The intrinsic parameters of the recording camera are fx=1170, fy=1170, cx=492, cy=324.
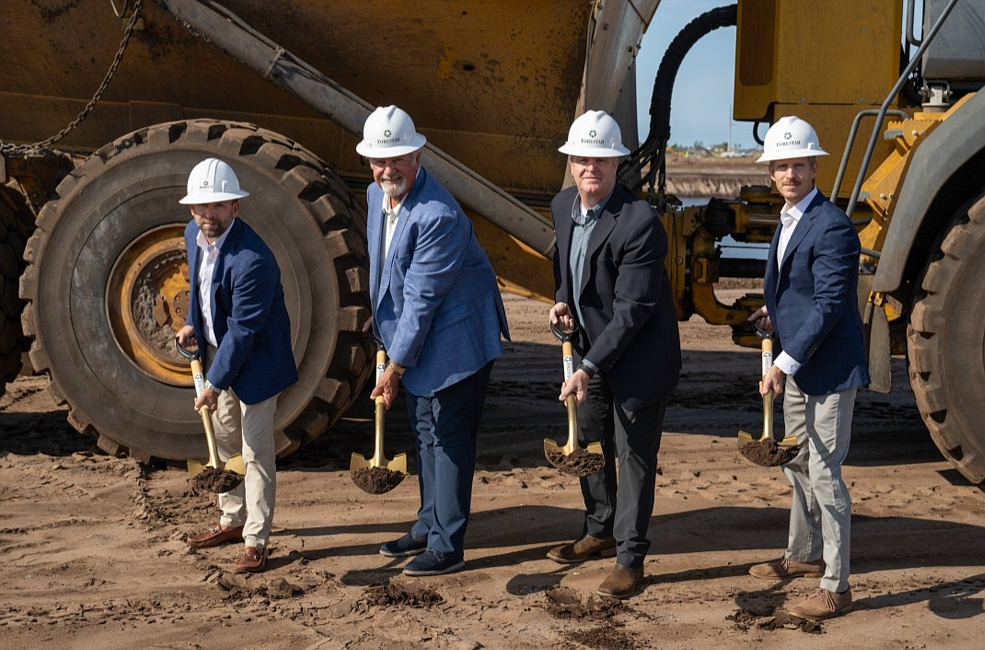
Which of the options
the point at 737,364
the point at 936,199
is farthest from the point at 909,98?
the point at 737,364

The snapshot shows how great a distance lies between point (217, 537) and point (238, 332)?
35.7 inches

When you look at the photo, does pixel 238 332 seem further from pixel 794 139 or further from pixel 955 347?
pixel 955 347

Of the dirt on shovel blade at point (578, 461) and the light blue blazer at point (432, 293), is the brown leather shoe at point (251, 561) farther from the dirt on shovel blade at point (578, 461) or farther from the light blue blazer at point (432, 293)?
the dirt on shovel blade at point (578, 461)

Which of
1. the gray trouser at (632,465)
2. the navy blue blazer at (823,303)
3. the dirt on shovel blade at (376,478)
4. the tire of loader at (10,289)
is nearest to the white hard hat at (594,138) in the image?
A: the navy blue blazer at (823,303)

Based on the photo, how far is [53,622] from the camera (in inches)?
151

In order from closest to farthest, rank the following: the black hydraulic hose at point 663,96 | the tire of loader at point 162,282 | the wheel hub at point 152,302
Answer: the tire of loader at point 162,282 < the wheel hub at point 152,302 < the black hydraulic hose at point 663,96

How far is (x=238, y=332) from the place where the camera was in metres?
4.14

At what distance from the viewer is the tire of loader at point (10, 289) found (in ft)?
18.4

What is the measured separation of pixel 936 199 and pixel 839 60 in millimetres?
1052

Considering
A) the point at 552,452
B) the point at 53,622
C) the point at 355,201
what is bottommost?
the point at 53,622

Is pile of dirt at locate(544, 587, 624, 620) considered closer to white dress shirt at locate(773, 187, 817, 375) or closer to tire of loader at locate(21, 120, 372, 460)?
white dress shirt at locate(773, 187, 817, 375)

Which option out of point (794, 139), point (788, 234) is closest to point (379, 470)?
point (788, 234)

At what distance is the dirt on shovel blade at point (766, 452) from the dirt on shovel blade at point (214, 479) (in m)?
1.83

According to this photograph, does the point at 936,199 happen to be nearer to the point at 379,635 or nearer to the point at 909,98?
the point at 909,98
